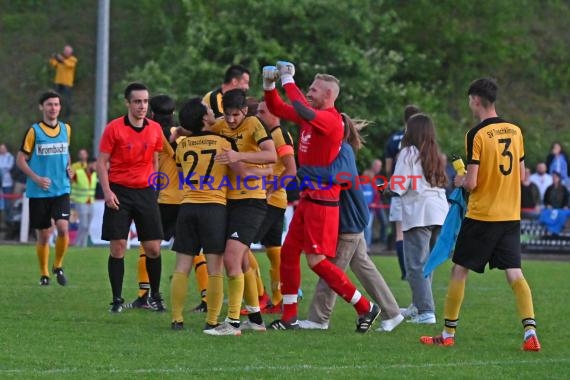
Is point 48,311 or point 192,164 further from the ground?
point 192,164

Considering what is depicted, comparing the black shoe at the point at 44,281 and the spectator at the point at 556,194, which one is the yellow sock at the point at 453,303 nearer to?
the black shoe at the point at 44,281

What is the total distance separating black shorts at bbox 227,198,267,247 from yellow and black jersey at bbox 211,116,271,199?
0.05 meters

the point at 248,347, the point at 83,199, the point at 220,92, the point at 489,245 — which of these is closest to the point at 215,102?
the point at 220,92

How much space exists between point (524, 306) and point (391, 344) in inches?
44.3

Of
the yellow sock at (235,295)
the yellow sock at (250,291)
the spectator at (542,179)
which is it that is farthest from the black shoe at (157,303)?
the spectator at (542,179)

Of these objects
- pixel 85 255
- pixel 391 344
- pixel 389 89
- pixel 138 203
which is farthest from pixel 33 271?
pixel 389 89

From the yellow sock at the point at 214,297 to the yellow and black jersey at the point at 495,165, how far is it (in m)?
2.21

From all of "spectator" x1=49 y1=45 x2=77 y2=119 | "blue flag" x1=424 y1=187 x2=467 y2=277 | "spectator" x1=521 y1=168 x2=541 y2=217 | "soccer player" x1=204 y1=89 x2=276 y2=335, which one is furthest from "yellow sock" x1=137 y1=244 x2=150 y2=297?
"spectator" x1=49 y1=45 x2=77 y2=119

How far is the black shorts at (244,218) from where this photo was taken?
10.3 metres

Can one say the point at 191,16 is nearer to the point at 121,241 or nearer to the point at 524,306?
→ the point at 121,241

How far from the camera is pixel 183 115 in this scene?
1018cm

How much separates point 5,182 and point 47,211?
14.2 meters

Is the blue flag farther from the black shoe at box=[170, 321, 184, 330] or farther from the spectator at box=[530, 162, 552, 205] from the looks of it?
the spectator at box=[530, 162, 552, 205]

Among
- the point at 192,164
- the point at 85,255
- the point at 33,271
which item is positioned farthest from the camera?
the point at 85,255
